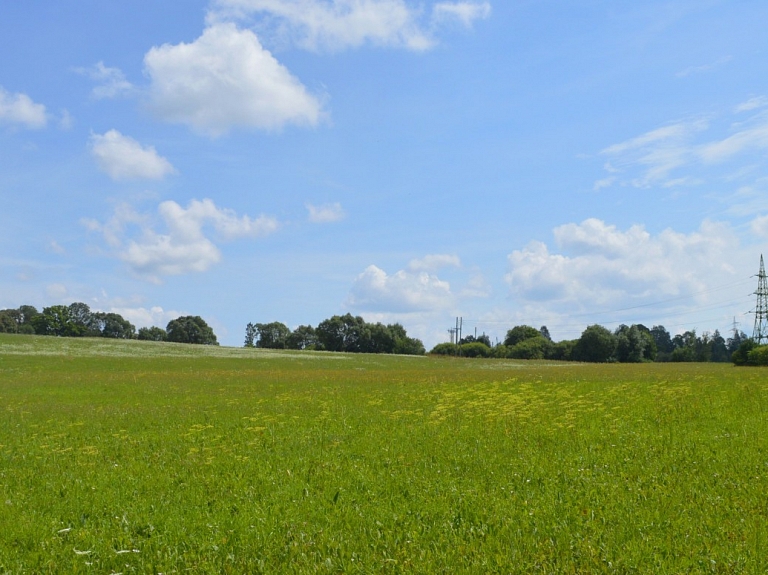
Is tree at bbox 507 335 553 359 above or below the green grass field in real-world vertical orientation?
above

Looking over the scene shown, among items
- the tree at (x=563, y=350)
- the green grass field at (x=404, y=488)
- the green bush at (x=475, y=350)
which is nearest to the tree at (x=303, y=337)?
the green bush at (x=475, y=350)

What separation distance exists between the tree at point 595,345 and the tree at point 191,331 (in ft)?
344

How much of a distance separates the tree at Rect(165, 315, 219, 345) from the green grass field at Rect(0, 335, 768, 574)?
165108 mm

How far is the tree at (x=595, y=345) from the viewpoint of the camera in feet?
476

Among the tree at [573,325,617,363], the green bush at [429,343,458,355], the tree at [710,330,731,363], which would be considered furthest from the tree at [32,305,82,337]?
the tree at [710,330,731,363]

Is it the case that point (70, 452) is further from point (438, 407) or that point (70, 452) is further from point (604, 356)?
point (604, 356)

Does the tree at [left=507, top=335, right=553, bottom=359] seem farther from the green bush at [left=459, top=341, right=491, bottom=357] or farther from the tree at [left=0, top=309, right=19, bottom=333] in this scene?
the tree at [left=0, top=309, right=19, bottom=333]

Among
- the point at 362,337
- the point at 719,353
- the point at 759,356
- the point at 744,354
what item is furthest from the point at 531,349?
the point at 759,356

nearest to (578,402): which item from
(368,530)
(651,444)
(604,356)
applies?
(651,444)

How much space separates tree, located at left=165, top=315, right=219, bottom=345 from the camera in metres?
184

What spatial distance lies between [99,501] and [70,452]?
6.32m

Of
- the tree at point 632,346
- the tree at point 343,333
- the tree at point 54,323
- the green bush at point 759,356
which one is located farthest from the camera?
the tree at point 343,333

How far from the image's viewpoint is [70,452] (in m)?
17.4

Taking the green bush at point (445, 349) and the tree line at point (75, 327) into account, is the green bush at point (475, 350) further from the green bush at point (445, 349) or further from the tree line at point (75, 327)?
the tree line at point (75, 327)
